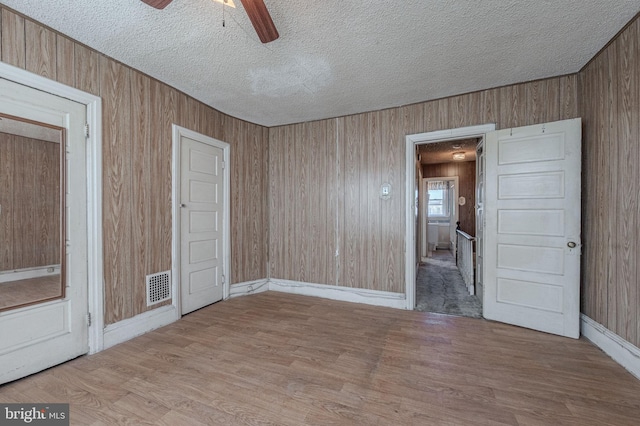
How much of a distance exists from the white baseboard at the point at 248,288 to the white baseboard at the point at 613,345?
12.5 ft

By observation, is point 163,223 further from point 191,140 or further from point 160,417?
point 160,417

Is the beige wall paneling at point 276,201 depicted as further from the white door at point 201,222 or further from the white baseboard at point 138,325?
the white baseboard at point 138,325

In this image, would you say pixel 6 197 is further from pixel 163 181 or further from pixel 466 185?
pixel 466 185

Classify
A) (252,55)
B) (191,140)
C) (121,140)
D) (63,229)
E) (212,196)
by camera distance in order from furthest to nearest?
(212,196) < (191,140) < (121,140) < (252,55) < (63,229)

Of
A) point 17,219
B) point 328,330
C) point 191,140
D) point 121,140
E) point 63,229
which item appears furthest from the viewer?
point 191,140

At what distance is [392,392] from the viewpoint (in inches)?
69.6

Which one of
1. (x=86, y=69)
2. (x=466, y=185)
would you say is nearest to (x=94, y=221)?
(x=86, y=69)

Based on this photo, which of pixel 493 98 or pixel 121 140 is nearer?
pixel 121 140

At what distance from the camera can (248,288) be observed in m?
3.98

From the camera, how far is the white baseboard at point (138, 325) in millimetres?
2387

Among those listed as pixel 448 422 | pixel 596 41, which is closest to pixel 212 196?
pixel 448 422

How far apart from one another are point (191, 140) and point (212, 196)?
745 millimetres

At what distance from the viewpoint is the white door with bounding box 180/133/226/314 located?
10.3ft
